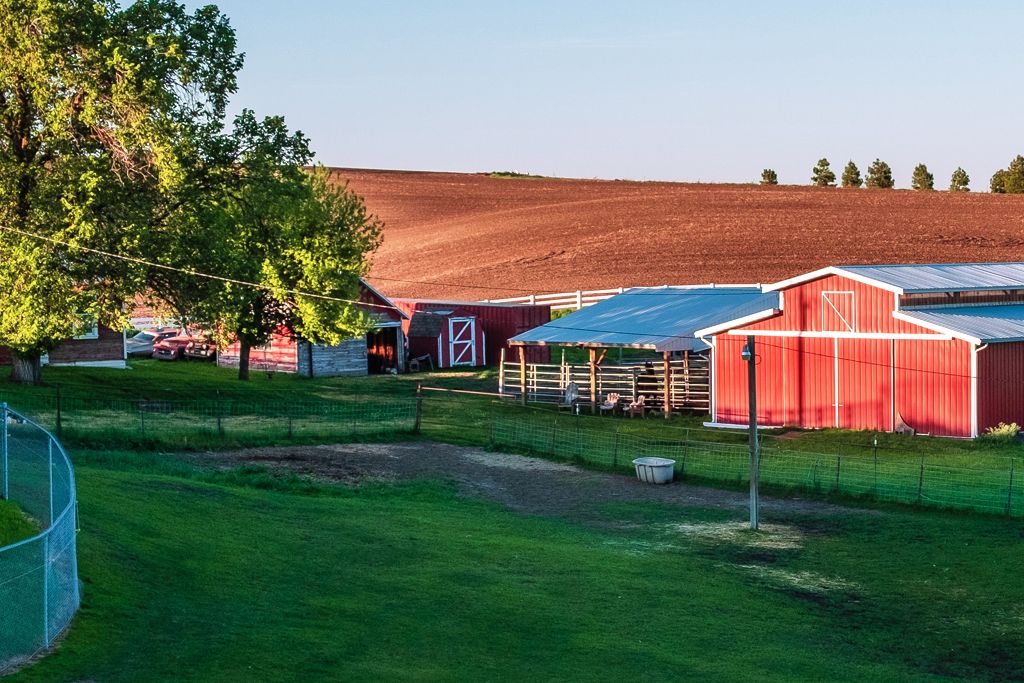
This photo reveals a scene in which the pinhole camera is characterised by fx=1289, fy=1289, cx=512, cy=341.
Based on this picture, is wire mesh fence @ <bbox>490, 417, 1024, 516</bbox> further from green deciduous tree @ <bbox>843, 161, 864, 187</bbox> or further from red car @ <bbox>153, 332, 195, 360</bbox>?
green deciduous tree @ <bbox>843, 161, 864, 187</bbox>

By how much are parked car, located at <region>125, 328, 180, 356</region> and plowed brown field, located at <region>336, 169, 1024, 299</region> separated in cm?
2511

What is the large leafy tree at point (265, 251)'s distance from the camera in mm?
43938

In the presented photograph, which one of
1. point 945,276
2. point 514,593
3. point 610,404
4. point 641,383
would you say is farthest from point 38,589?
point 641,383

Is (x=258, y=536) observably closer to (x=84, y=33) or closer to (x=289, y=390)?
(x=84, y=33)

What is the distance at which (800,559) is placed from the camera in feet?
76.2

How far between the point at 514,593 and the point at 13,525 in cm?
713

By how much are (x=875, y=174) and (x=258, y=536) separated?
142m

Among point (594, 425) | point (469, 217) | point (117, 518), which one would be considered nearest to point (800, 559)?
point (117, 518)

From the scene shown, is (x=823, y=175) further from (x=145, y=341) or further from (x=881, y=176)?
(x=145, y=341)

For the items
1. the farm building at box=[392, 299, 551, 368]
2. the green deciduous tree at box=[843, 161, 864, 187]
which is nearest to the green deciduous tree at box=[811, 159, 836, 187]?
the green deciduous tree at box=[843, 161, 864, 187]

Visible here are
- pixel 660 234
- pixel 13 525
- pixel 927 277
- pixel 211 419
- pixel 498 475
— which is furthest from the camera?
pixel 660 234

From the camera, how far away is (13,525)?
16.8m

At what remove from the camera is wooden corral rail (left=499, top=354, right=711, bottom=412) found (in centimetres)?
4659

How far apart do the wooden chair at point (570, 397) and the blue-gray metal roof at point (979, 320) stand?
1316 cm
